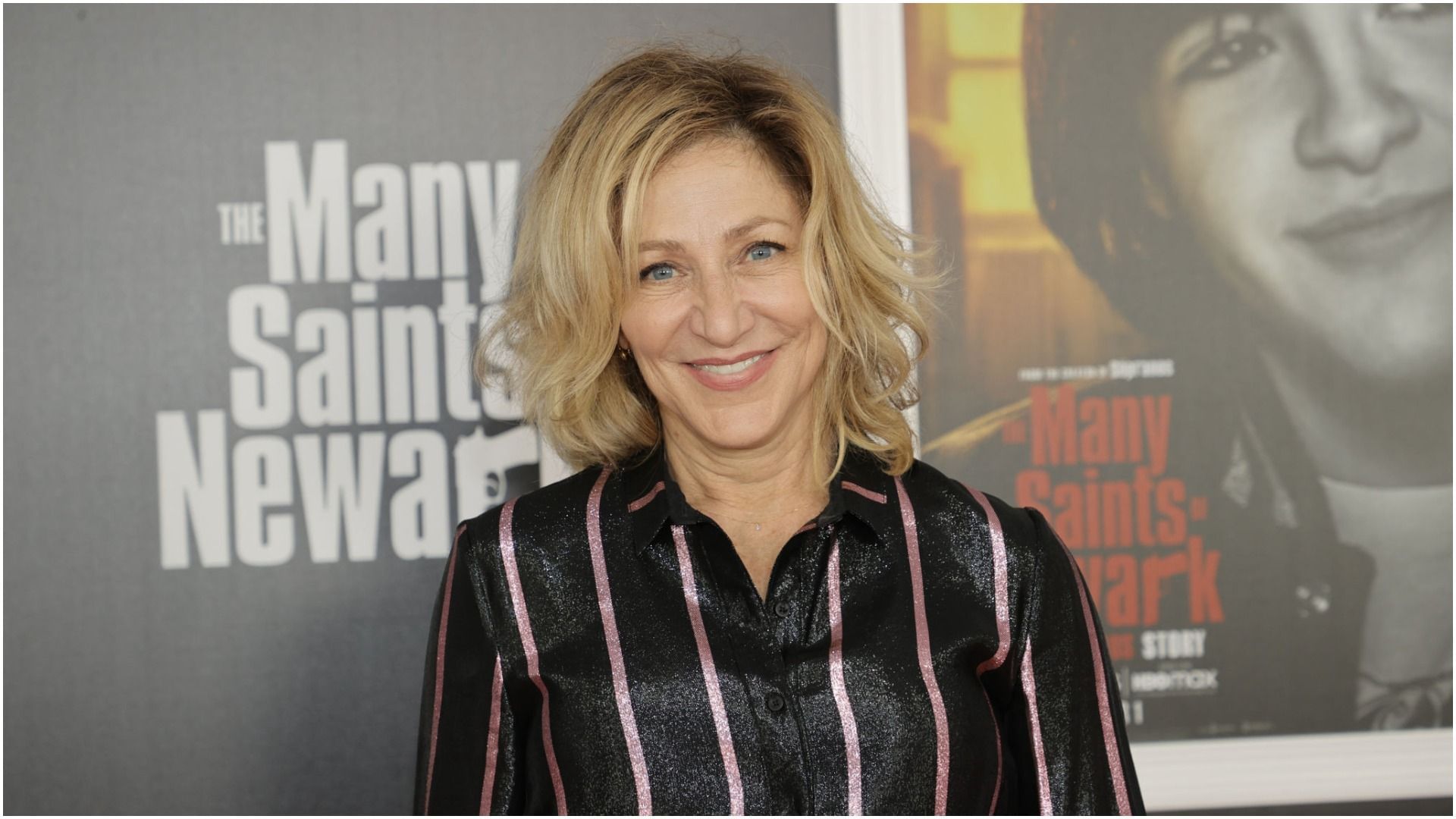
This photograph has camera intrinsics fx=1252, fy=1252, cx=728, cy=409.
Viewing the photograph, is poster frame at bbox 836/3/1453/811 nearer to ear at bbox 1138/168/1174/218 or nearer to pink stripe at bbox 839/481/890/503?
ear at bbox 1138/168/1174/218

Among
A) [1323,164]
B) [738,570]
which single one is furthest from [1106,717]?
[1323,164]

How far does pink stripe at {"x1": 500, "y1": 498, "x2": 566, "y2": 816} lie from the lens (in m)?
1.28

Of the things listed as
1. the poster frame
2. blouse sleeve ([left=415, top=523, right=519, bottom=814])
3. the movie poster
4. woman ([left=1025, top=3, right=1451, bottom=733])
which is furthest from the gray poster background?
blouse sleeve ([left=415, top=523, right=519, bottom=814])

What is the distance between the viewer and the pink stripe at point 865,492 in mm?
1372

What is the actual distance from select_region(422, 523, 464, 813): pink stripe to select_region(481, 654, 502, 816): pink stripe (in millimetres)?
59

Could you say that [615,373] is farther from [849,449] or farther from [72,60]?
[72,60]

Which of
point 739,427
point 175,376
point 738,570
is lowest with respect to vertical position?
point 738,570

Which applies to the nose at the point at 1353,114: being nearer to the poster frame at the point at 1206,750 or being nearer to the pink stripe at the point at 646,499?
the poster frame at the point at 1206,750

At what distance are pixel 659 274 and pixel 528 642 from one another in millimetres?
416

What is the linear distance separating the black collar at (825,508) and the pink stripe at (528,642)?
130mm

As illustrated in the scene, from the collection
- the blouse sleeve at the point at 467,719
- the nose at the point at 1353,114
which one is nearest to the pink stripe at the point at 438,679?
the blouse sleeve at the point at 467,719

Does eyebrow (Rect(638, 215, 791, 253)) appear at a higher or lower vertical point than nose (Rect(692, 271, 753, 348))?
higher

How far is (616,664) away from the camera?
1284 millimetres

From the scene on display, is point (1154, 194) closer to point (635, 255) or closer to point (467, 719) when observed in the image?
point (635, 255)
